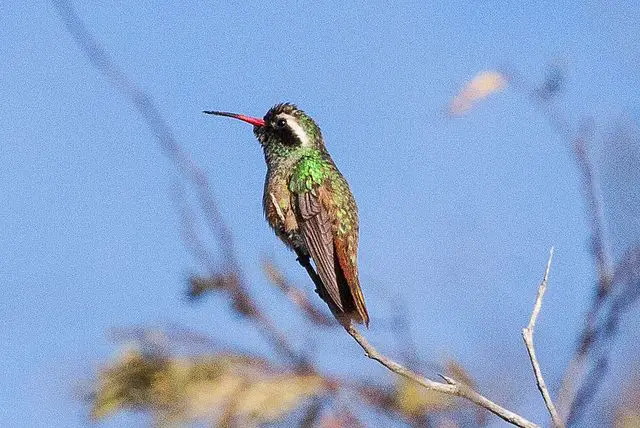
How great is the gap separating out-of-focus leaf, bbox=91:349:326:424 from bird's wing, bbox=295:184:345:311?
797mm

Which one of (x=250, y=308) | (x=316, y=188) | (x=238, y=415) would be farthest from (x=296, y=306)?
(x=316, y=188)

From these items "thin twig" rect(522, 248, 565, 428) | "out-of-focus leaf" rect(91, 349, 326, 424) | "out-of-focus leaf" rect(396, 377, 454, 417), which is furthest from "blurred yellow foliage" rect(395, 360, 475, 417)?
"thin twig" rect(522, 248, 565, 428)

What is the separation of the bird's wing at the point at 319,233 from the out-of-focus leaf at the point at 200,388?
31.4 inches

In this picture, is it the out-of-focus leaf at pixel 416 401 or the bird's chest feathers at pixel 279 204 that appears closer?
the bird's chest feathers at pixel 279 204

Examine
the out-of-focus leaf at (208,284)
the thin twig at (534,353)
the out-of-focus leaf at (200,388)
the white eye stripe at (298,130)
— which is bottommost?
the thin twig at (534,353)

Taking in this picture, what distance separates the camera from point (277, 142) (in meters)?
4.39

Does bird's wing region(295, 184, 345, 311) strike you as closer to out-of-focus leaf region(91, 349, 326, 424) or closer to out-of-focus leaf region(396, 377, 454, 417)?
out-of-focus leaf region(91, 349, 326, 424)

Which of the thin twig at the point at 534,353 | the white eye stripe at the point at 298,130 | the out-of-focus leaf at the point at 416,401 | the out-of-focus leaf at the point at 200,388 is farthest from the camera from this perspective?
the out-of-focus leaf at the point at 416,401

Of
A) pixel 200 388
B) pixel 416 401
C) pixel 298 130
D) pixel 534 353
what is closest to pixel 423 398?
pixel 416 401

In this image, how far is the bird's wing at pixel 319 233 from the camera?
3545 mm

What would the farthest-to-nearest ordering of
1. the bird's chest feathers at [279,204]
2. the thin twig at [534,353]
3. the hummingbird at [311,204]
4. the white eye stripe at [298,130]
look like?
the white eye stripe at [298,130]
the bird's chest feathers at [279,204]
the hummingbird at [311,204]
the thin twig at [534,353]

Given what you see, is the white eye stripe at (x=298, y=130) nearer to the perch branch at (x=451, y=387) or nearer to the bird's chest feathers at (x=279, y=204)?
the bird's chest feathers at (x=279, y=204)

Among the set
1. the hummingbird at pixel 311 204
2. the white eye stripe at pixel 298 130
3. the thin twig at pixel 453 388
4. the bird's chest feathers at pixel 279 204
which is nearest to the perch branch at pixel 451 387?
the thin twig at pixel 453 388

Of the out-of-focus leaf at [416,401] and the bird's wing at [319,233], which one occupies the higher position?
the bird's wing at [319,233]
